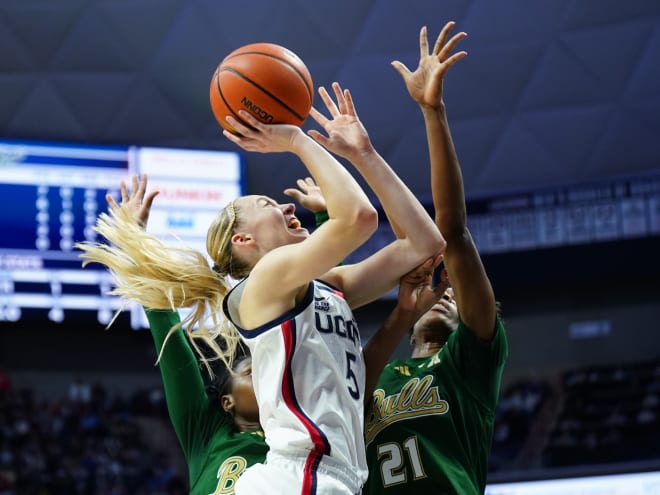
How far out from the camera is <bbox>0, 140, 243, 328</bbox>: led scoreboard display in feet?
31.9

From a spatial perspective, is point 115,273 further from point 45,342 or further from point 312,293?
point 45,342

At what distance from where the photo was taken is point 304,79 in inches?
118

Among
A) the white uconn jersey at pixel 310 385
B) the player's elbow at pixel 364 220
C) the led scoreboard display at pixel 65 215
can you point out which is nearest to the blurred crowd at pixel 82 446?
the led scoreboard display at pixel 65 215

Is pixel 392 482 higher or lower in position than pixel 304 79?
lower

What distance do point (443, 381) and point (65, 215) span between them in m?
7.45

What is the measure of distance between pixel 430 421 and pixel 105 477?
8.55m

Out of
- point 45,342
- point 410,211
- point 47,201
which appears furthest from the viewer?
point 45,342

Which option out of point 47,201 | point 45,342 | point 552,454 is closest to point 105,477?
point 45,342

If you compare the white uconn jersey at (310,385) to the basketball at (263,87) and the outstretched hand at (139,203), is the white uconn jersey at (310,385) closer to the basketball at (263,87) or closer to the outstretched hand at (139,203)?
the basketball at (263,87)

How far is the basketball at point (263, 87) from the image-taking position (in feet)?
9.35

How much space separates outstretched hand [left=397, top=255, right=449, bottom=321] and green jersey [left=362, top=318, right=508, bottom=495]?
0.59 feet

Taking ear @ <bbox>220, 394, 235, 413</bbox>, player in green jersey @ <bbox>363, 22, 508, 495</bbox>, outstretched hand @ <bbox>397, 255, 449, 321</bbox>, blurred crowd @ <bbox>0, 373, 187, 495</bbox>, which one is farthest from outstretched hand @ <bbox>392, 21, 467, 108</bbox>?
blurred crowd @ <bbox>0, 373, 187, 495</bbox>

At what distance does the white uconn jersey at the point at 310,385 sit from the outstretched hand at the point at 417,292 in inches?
20.0

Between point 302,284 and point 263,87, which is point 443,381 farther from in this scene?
point 263,87
